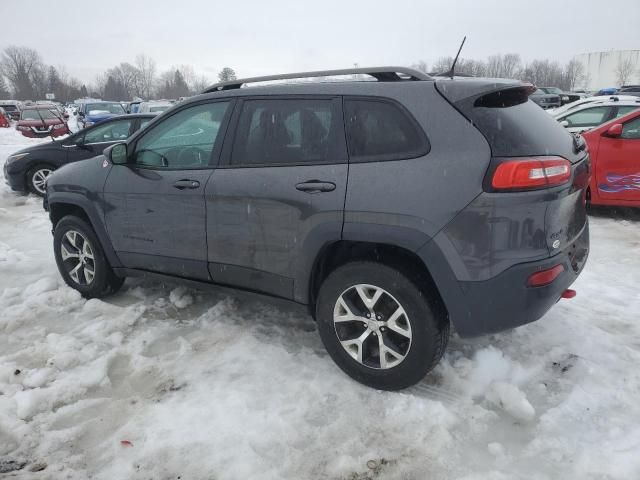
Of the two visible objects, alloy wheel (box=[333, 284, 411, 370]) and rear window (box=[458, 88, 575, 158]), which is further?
alloy wheel (box=[333, 284, 411, 370])

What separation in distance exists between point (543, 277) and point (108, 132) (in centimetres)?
855

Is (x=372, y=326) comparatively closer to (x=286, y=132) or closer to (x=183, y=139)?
(x=286, y=132)

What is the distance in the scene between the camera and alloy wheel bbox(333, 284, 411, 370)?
2670 mm

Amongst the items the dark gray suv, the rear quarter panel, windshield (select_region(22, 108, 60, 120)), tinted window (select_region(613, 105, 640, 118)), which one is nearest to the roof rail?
the dark gray suv

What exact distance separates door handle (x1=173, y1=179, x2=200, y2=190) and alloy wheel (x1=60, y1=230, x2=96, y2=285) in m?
1.31

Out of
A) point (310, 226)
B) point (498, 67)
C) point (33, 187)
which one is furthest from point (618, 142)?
point (498, 67)

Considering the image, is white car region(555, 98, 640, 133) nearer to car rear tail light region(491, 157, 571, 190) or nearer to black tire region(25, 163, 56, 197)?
car rear tail light region(491, 157, 571, 190)

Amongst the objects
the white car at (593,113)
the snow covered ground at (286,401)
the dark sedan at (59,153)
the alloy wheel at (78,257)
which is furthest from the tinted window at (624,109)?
the alloy wheel at (78,257)

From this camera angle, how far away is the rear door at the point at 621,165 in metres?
6.01

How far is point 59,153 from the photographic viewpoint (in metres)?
8.77

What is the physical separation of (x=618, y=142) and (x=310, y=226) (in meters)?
5.26

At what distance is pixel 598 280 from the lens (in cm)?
433

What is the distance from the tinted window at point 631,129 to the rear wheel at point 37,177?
30.8 ft

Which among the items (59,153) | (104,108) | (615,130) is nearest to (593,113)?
(615,130)
